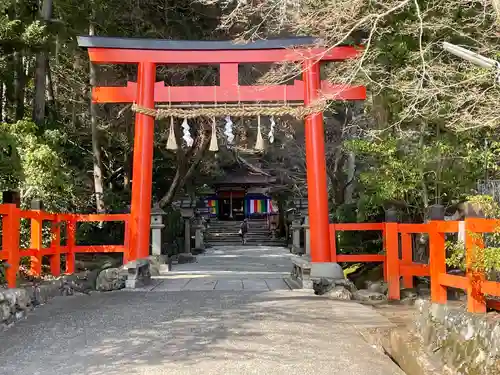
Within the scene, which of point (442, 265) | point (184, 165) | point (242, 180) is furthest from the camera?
point (242, 180)

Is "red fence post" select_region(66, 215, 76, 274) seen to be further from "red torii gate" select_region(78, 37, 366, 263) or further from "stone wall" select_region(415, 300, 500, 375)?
"stone wall" select_region(415, 300, 500, 375)

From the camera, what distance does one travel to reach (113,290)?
9.50 m

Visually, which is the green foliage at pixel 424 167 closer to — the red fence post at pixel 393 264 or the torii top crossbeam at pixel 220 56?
the red fence post at pixel 393 264

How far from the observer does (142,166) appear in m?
10.8

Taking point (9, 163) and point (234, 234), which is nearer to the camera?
point (9, 163)

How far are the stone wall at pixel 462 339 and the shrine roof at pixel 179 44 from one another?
21.3 ft

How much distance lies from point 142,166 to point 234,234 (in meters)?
24.4

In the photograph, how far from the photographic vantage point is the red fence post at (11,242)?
714 centimetres

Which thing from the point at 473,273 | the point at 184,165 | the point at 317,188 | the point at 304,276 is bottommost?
the point at 304,276

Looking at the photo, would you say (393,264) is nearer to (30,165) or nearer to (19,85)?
(30,165)

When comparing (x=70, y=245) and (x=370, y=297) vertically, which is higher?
(x=70, y=245)

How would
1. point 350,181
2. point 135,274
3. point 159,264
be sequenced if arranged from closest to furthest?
point 135,274 → point 159,264 → point 350,181

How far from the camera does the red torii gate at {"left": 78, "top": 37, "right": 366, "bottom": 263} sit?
10.2 metres

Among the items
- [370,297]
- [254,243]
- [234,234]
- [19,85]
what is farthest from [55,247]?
[234,234]
